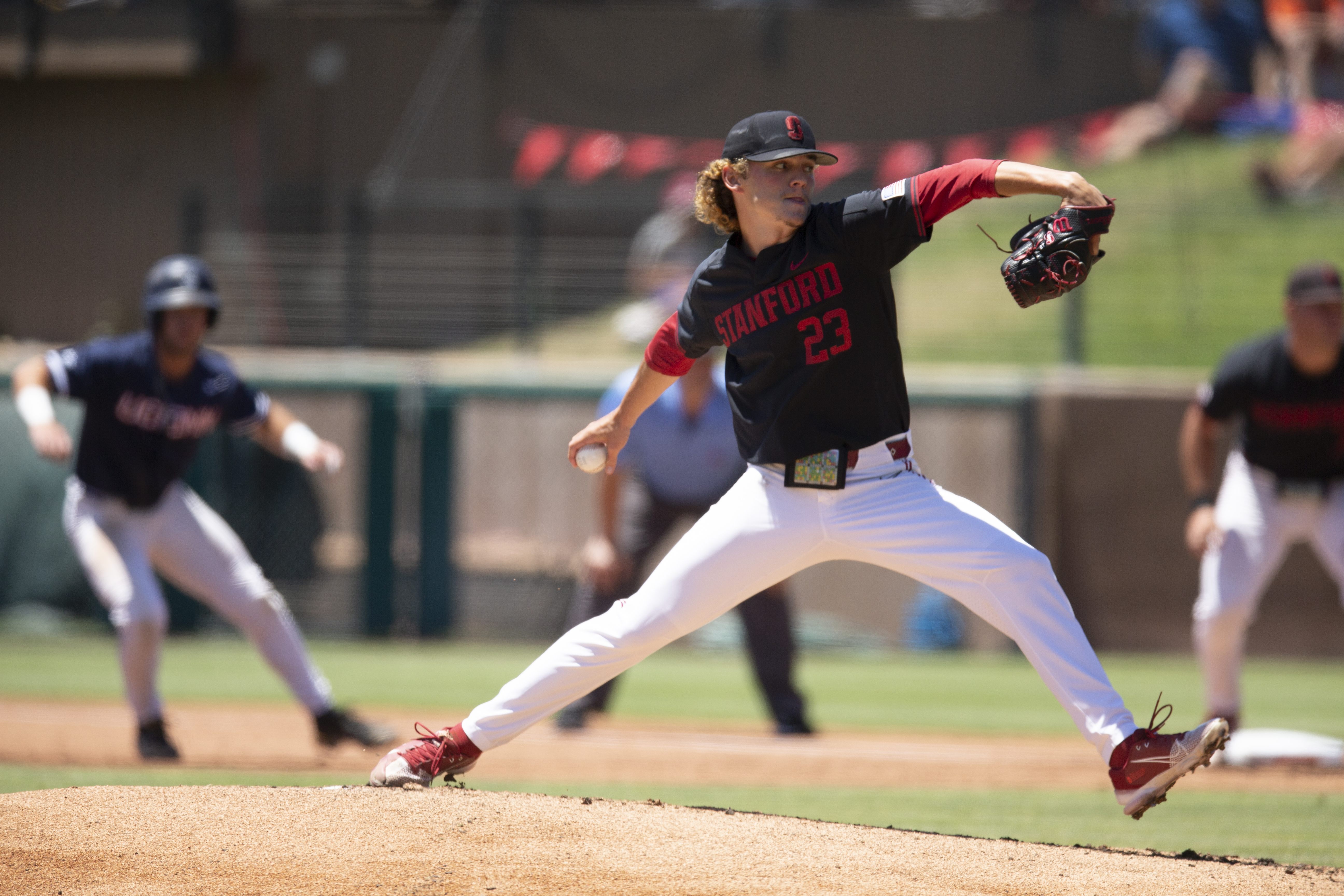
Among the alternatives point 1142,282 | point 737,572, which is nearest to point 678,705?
point 737,572

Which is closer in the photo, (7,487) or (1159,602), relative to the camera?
(1159,602)

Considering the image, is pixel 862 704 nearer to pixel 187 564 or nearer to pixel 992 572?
pixel 187 564

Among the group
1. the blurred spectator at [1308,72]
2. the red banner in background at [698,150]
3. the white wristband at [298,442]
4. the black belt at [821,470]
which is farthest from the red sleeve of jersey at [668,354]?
the blurred spectator at [1308,72]

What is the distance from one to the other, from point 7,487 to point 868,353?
10.6 m

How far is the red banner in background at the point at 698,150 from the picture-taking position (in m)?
17.9

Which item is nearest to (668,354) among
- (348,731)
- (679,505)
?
(348,731)

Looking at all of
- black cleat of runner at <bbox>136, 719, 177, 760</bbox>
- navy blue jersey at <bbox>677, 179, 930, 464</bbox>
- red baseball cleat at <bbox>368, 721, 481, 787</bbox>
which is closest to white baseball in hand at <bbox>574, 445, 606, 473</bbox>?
navy blue jersey at <bbox>677, 179, 930, 464</bbox>

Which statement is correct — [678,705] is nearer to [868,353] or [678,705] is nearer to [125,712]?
[125,712]

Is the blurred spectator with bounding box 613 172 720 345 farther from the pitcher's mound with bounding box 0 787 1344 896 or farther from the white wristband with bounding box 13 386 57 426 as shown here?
the pitcher's mound with bounding box 0 787 1344 896

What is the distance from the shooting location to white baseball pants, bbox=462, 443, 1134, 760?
13.3ft

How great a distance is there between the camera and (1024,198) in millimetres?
14820

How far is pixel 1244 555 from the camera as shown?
6828 mm

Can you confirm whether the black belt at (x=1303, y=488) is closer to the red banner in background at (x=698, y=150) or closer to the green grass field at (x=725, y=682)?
the green grass field at (x=725, y=682)

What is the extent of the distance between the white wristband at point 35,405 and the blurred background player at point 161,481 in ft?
0.36
